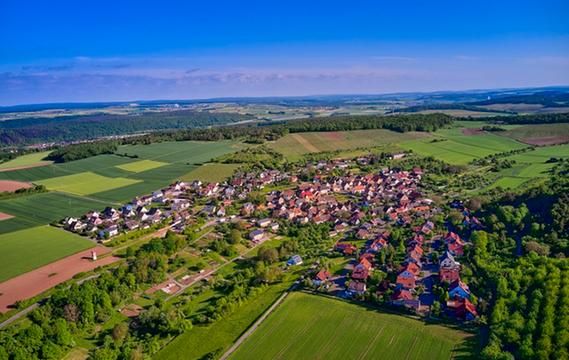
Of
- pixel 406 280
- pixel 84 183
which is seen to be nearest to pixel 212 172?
pixel 84 183

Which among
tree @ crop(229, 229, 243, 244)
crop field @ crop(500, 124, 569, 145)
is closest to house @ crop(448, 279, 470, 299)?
tree @ crop(229, 229, 243, 244)

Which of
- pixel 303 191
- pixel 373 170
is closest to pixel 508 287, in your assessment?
pixel 303 191

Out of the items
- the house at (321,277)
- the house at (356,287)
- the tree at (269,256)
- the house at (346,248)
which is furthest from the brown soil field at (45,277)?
the house at (356,287)

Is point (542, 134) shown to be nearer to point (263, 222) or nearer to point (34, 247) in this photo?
point (263, 222)

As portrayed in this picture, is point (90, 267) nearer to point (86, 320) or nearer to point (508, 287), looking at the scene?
point (86, 320)

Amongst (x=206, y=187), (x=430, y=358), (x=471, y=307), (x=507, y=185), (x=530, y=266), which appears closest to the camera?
(x=430, y=358)

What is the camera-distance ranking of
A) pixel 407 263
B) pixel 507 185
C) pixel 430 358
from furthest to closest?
pixel 507 185, pixel 407 263, pixel 430 358

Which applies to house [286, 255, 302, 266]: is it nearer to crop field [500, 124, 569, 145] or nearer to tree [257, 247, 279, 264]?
tree [257, 247, 279, 264]
